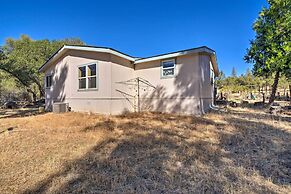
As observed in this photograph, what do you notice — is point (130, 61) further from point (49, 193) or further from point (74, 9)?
point (49, 193)

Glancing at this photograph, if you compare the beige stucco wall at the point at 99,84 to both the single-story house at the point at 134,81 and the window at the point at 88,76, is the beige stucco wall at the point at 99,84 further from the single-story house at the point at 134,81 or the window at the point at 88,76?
the window at the point at 88,76

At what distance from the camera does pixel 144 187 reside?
8.65 ft

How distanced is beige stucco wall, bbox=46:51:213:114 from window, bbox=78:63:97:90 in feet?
0.98

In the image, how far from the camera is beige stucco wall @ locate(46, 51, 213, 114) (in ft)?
28.4

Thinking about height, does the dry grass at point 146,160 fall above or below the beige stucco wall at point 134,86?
below

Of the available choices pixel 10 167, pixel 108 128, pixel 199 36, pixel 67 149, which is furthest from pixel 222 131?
pixel 199 36

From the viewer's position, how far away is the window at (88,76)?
964 cm

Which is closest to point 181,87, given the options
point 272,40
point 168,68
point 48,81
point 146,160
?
point 168,68

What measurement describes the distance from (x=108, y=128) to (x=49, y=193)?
360 cm

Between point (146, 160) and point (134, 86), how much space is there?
722cm

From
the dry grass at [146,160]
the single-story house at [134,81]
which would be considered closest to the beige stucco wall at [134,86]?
the single-story house at [134,81]

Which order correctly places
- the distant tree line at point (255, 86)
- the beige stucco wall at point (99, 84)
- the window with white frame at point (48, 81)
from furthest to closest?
the distant tree line at point (255, 86)
the window with white frame at point (48, 81)
the beige stucco wall at point (99, 84)

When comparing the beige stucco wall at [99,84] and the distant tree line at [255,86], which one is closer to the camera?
the beige stucco wall at [99,84]

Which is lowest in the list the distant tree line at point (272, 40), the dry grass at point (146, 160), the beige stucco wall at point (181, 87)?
the dry grass at point (146, 160)
